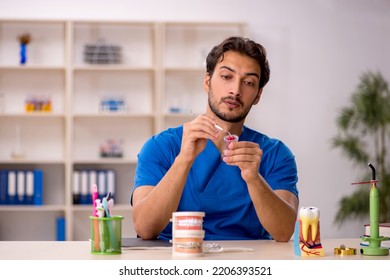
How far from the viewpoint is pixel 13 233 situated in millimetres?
6234

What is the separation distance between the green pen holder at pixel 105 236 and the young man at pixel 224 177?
0.47 meters

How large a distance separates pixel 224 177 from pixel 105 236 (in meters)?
0.74

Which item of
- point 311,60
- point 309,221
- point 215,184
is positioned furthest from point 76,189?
point 309,221

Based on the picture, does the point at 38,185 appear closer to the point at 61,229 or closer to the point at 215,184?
the point at 61,229

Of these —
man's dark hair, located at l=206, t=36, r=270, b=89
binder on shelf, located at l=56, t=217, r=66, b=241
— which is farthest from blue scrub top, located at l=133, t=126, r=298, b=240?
binder on shelf, located at l=56, t=217, r=66, b=241

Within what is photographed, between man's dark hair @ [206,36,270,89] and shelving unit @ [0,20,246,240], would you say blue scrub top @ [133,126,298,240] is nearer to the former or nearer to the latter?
man's dark hair @ [206,36,270,89]

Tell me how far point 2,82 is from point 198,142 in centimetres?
431

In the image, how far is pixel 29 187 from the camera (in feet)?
19.8

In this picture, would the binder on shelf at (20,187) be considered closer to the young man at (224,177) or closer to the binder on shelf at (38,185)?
the binder on shelf at (38,185)

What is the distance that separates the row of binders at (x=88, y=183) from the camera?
6016mm

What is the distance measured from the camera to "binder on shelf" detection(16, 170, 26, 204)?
5996mm

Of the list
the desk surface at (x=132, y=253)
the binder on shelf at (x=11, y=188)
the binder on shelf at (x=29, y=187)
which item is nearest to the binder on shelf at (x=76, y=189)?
the binder on shelf at (x=29, y=187)
